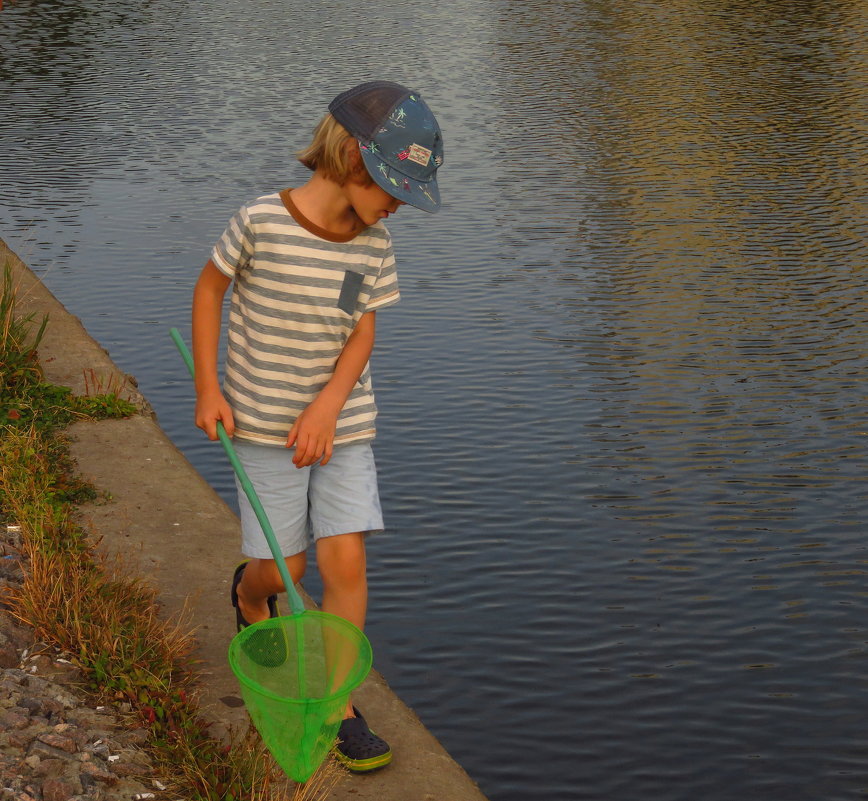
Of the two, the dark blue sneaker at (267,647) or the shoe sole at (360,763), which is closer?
the dark blue sneaker at (267,647)

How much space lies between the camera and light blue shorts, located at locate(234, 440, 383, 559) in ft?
12.6

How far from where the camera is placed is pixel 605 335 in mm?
9148

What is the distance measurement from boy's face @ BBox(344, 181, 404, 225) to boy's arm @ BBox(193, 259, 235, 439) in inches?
15.8

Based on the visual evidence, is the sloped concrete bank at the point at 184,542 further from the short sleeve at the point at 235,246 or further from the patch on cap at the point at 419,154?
the patch on cap at the point at 419,154

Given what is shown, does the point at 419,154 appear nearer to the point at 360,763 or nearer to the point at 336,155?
the point at 336,155

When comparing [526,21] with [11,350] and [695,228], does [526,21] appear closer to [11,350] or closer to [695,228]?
[695,228]

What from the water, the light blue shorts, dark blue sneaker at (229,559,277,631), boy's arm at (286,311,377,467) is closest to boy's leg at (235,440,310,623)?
the light blue shorts

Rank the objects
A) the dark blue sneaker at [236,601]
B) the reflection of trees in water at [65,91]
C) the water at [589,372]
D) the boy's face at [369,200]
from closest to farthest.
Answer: the boy's face at [369,200] → the dark blue sneaker at [236,601] → the water at [589,372] → the reflection of trees in water at [65,91]

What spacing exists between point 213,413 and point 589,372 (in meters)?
4.98

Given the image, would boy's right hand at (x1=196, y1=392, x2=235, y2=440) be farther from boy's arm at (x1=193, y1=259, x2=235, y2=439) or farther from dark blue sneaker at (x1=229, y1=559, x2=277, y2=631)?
dark blue sneaker at (x1=229, y1=559, x2=277, y2=631)

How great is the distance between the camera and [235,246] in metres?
3.70

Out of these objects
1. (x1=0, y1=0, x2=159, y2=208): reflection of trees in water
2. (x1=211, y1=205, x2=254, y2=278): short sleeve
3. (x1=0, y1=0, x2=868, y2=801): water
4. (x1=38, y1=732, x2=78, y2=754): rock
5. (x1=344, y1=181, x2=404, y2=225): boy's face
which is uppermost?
(x1=344, y1=181, x2=404, y2=225): boy's face

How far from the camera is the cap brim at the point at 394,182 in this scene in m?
3.52

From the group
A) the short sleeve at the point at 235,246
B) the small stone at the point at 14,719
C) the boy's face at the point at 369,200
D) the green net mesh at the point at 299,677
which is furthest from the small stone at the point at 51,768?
the boy's face at the point at 369,200
